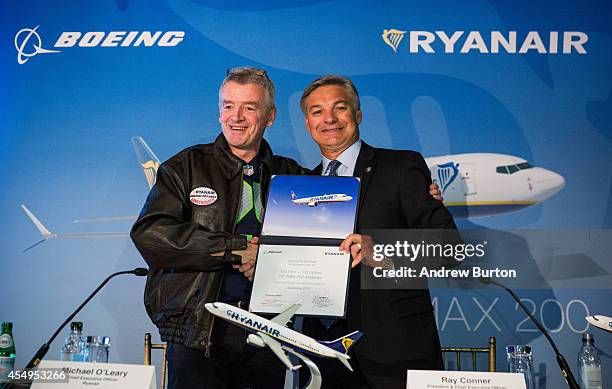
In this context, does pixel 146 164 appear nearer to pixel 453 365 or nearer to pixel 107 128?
pixel 107 128

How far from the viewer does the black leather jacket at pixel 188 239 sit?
3.16 meters

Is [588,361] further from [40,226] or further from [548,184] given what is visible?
[40,226]

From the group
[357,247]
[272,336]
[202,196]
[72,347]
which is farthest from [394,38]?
[272,336]

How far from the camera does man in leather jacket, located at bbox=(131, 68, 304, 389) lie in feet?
10.3

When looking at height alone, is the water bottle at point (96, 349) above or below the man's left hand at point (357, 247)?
below

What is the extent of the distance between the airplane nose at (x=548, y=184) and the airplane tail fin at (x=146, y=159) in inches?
97.1

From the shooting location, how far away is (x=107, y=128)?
519 centimetres

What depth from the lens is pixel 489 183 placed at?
4.93 meters

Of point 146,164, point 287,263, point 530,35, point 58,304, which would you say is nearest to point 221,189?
point 287,263

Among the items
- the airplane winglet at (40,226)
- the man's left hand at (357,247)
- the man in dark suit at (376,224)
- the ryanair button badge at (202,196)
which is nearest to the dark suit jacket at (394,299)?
the man in dark suit at (376,224)

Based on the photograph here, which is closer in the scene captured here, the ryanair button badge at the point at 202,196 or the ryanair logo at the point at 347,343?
the ryanair logo at the point at 347,343

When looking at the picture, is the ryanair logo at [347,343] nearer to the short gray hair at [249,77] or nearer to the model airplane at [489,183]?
the short gray hair at [249,77]

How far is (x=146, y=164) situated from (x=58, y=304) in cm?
107

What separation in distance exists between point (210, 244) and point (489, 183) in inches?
93.2
